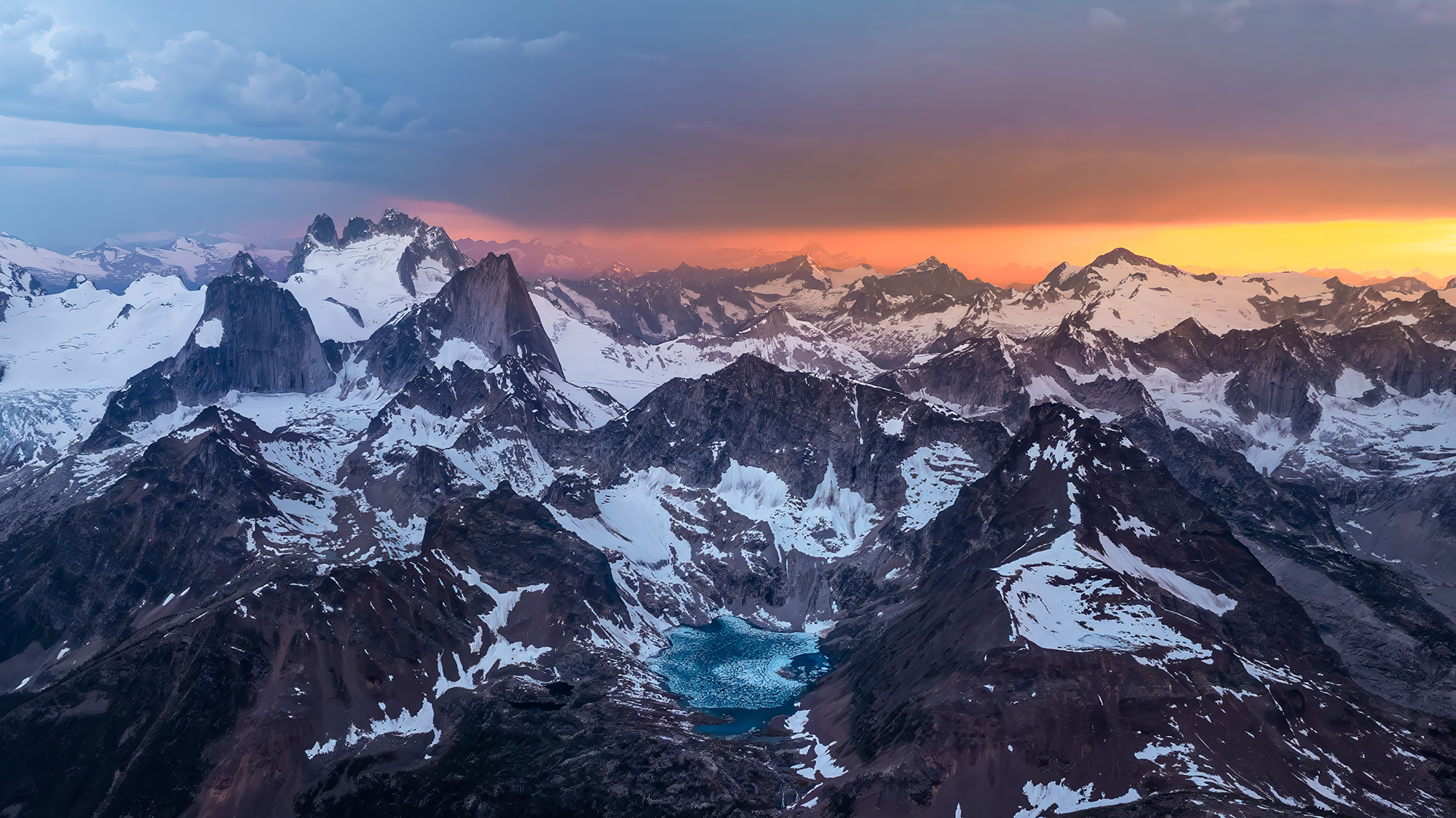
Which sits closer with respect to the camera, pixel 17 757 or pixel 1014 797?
pixel 1014 797

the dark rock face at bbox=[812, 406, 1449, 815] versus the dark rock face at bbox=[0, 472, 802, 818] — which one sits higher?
the dark rock face at bbox=[812, 406, 1449, 815]

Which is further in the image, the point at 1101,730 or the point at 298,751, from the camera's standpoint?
the point at 298,751

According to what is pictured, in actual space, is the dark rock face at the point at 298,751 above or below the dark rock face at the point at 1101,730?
below

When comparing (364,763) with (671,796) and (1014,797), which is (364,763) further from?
(1014,797)

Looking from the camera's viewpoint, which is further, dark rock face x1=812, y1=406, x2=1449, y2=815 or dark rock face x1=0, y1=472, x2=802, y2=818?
dark rock face x1=0, y1=472, x2=802, y2=818

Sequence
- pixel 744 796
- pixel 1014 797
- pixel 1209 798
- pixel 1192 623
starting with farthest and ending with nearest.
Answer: pixel 1192 623, pixel 744 796, pixel 1014 797, pixel 1209 798

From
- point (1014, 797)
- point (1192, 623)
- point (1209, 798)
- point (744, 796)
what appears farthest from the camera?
point (1192, 623)

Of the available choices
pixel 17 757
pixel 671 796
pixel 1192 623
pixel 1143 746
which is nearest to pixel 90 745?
pixel 17 757

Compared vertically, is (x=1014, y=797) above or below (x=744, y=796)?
above

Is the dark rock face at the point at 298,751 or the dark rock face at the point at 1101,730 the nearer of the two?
the dark rock face at the point at 1101,730

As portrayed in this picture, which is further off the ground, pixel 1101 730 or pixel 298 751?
pixel 1101 730

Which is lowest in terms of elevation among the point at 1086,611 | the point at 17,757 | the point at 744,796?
the point at 17,757
